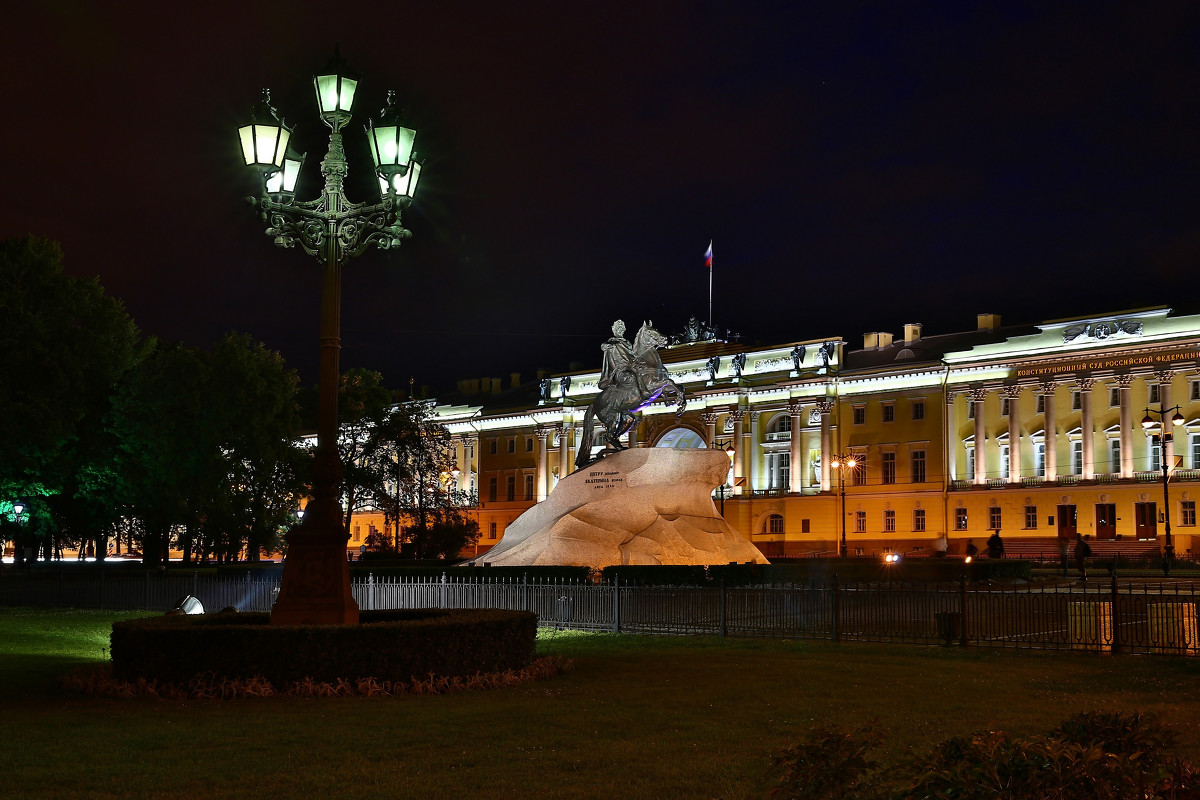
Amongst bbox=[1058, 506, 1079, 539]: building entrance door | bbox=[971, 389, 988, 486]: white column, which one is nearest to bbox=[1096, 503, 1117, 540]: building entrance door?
bbox=[1058, 506, 1079, 539]: building entrance door

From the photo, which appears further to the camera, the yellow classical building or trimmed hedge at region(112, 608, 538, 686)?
the yellow classical building

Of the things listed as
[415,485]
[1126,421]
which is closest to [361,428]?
[415,485]

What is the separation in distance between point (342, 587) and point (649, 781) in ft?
18.4

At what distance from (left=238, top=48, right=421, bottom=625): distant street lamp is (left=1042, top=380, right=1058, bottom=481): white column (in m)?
64.7

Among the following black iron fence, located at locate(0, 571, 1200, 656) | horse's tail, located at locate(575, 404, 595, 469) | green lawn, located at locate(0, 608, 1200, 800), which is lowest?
green lawn, located at locate(0, 608, 1200, 800)

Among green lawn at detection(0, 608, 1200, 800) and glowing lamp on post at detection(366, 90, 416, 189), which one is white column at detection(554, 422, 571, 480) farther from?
glowing lamp on post at detection(366, 90, 416, 189)

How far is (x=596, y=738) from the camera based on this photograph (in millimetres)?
9852

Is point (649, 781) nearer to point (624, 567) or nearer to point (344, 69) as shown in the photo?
point (344, 69)

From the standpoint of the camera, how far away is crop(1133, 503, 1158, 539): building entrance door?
214 feet

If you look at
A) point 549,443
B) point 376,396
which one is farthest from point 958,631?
point 549,443

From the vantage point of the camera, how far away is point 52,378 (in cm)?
3459

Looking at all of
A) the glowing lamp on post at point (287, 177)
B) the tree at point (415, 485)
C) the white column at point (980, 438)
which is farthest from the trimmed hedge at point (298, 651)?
the white column at point (980, 438)

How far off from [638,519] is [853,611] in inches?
376

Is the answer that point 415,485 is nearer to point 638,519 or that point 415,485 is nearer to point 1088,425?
point 638,519
